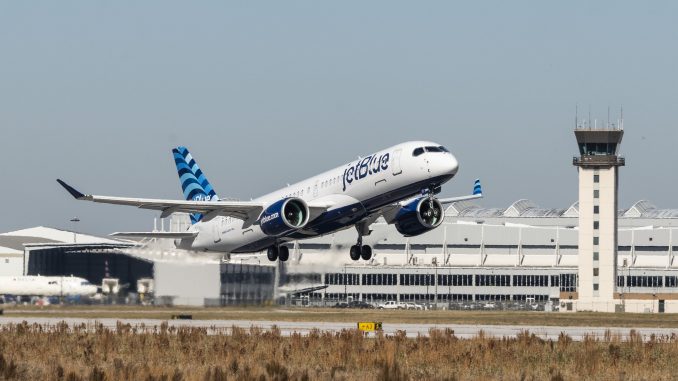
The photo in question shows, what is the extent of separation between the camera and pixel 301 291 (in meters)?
89.2

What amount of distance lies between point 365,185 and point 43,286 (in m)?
71.5

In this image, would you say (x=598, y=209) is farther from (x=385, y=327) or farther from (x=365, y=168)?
(x=365, y=168)

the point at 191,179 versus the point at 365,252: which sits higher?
the point at 191,179

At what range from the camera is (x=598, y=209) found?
156625 millimetres

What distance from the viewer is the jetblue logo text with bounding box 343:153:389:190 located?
2453 inches

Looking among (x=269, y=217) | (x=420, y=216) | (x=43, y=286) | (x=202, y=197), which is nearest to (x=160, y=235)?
(x=202, y=197)

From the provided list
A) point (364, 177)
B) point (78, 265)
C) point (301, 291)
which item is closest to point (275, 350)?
point (364, 177)

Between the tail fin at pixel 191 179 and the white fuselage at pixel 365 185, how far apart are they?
11.5m

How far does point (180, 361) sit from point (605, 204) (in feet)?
386

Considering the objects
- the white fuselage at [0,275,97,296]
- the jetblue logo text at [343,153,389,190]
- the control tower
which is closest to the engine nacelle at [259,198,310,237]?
the jetblue logo text at [343,153,389,190]

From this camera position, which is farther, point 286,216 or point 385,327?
point 385,327

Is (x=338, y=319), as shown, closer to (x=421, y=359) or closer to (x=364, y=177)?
(x=364, y=177)

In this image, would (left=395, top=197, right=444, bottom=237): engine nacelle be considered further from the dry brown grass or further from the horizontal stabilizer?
the horizontal stabilizer

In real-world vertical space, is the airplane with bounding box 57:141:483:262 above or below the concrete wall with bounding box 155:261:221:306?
above
